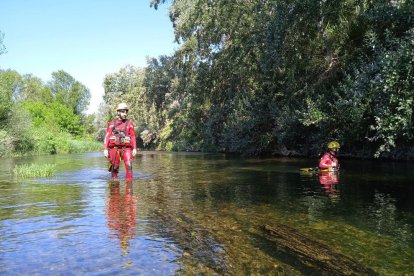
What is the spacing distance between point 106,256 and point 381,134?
38.3 ft

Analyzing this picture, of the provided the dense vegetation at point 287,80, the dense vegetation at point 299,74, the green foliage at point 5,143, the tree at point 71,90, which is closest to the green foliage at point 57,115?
the tree at point 71,90

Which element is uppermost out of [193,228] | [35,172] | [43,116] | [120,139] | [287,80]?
[43,116]

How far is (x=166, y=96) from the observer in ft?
187

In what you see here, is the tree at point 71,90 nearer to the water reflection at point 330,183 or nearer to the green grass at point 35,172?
the green grass at point 35,172

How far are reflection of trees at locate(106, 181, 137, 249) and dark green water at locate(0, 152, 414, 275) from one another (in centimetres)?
2

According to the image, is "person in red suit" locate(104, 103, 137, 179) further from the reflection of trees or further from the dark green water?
the reflection of trees

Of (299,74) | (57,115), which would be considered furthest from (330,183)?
(57,115)

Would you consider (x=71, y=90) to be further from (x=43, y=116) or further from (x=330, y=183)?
(x=330, y=183)

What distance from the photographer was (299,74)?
76.8ft

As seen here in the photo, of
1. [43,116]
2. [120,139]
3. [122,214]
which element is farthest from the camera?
[43,116]

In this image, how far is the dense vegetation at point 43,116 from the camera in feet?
150

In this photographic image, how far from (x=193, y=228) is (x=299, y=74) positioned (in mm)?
18121

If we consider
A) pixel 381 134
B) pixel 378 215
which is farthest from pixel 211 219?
pixel 381 134

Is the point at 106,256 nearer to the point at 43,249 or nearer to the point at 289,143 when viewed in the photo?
the point at 43,249
